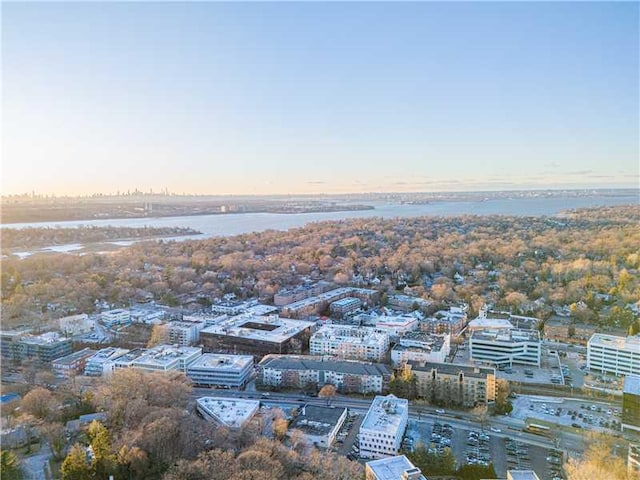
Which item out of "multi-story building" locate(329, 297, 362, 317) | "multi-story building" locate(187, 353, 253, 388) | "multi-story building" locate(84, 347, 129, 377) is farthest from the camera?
"multi-story building" locate(329, 297, 362, 317)

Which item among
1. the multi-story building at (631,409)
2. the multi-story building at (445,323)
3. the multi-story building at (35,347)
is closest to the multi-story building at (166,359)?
the multi-story building at (35,347)

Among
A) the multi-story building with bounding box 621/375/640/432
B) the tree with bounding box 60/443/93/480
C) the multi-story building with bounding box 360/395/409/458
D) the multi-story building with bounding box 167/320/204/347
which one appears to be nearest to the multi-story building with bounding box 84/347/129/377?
the multi-story building with bounding box 167/320/204/347

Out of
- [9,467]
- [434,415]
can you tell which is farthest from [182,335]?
Result: [434,415]

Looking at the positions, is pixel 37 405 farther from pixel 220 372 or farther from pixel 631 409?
pixel 631 409

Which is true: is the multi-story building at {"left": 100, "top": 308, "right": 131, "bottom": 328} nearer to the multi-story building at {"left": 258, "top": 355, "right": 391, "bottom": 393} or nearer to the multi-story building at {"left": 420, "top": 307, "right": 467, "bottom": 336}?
the multi-story building at {"left": 258, "top": 355, "right": 391, "bottom": 393}

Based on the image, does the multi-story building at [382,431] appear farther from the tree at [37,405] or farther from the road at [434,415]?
the tree at [37,405]

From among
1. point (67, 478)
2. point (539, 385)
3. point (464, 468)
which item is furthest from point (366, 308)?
point (67, 478)
